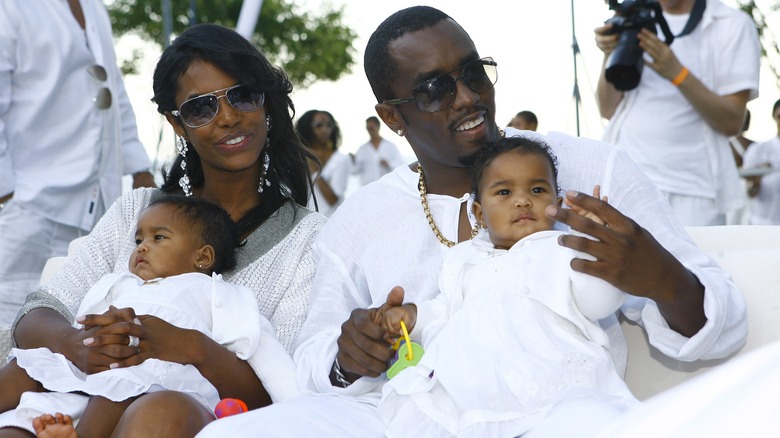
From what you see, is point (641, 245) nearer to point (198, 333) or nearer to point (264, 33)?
point (198, 333)

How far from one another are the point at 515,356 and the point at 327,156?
10282 millimetres

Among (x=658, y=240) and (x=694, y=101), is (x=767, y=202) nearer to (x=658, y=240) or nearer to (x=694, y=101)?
(x=694, y=101)

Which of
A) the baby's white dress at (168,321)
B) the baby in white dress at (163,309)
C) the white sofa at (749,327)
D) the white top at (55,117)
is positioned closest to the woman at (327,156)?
the white top at (55,117)

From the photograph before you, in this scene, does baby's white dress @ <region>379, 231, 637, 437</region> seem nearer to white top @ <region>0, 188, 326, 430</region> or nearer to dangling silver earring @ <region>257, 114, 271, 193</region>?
white top @ <region>0, 188, 326, 430</region>

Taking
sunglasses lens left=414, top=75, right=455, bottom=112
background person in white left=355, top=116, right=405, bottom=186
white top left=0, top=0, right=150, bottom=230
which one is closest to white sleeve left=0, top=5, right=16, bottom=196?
white top left=0, top=0, right=150, bottom=230

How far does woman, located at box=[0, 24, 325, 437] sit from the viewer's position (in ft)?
10.8

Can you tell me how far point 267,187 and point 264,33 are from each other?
2349cm

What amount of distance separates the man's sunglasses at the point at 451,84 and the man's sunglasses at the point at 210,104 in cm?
73

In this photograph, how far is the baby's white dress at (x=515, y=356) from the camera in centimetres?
265

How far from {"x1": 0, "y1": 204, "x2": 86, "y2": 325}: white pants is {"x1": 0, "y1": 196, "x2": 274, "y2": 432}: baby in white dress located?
1243mm

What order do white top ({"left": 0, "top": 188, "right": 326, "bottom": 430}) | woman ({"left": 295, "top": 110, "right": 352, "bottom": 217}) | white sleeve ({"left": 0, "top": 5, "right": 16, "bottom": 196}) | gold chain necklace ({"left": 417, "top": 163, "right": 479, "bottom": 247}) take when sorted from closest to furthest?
gold chain necklace ({"left": 417, "top": 163, "right": 479, "bottom": 247}) → white top ({"left": 0, "top": 188, "right": 326, "bottom": 430}) → white sleeve ({"left": 0, "top": 5, "right": 16, "bottom": 196}) → woman ({"left": 295, "top": 110, "right": 352, "bottom": 217})

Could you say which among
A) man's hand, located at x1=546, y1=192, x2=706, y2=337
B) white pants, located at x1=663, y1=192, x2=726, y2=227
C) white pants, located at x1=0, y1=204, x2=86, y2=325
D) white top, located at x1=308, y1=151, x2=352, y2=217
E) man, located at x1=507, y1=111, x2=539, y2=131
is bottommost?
white top, located at x1=308, y1=151, x2=352, y2=217

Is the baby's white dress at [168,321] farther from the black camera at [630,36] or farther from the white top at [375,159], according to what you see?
the white top at [375,159]

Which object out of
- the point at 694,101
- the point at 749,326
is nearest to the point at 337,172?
the point at 694,101
